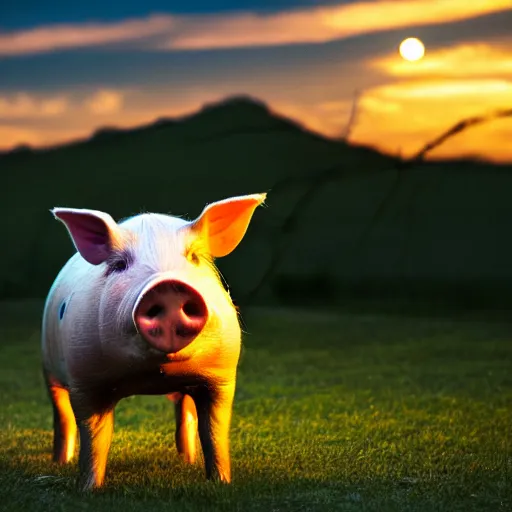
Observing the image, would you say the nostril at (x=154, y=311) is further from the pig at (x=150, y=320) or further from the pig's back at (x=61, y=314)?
the pig's back at (x=61, y=314)

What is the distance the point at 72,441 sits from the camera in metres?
6.86

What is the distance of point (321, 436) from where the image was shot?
7.79 m

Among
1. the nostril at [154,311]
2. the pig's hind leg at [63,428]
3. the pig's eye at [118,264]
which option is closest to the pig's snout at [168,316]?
the nostril at [154,311]

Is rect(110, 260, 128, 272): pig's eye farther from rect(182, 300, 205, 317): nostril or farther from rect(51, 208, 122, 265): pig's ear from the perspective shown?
rect(182, 300, 205, 317): nostril

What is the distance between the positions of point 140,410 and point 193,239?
4.42 metres

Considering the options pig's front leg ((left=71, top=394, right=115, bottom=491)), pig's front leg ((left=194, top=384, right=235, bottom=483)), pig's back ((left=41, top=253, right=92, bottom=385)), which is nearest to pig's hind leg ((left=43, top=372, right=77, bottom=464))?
pig's back ((left=41, top=253, right=92, bottom=385))

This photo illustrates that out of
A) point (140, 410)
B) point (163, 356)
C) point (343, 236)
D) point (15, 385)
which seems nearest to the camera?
point (163, 356)

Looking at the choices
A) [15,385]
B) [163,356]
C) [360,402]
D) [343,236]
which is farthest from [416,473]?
[15,385]

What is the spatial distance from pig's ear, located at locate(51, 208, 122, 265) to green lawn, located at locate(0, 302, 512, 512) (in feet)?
4.06

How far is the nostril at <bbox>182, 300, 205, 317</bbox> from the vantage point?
4855 mm

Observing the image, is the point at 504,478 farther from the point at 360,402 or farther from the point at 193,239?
the point at 360,402

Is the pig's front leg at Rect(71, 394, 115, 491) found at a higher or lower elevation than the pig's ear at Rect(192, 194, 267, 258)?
lower

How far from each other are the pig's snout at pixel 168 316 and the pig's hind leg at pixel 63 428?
6.98 ft

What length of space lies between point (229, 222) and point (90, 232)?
2.37 feet
